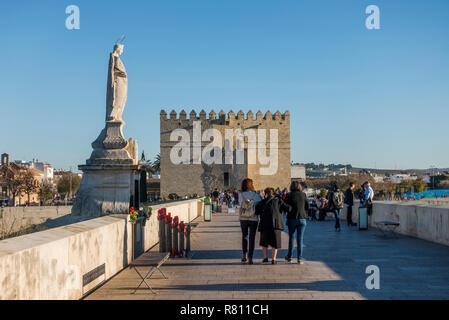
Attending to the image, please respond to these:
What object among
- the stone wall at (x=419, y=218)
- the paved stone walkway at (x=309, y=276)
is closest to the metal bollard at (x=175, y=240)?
the paved stone walkway at (x=309, y=276)

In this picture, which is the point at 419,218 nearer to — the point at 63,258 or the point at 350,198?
the point at 350,198

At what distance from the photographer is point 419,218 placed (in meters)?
10.5

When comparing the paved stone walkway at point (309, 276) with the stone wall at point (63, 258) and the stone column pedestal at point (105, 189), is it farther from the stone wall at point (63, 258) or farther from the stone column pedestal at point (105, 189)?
the stone column pedestal at point (105, 189)

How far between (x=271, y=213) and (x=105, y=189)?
3633mm

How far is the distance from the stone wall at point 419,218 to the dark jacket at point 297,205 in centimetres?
311

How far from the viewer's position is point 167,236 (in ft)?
26.2

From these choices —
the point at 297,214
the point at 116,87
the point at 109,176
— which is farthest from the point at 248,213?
the point at 116,87

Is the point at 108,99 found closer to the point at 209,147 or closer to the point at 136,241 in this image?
the point at 136,241

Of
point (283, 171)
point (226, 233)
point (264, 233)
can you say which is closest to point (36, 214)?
point (226, 233)

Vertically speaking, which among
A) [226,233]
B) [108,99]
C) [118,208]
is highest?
[108,99]

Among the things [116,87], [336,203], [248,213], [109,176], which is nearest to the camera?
[248,213]
